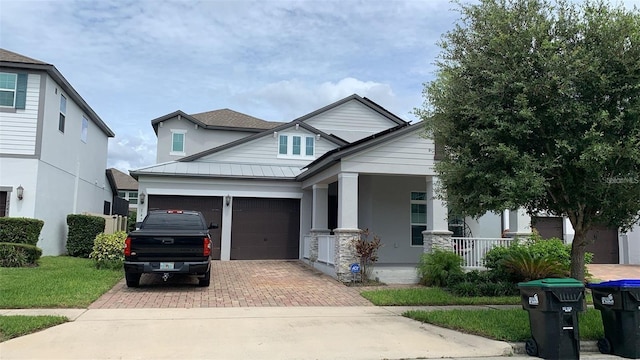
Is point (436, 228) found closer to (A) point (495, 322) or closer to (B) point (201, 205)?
(A) point (495, 322)

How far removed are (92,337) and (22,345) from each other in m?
0.88

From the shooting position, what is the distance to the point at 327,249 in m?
15.0

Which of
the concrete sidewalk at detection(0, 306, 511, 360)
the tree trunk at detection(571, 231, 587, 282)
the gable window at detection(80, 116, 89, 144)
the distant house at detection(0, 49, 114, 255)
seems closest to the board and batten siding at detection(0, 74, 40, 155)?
the distant house at detection(0, 49, 114, 255)

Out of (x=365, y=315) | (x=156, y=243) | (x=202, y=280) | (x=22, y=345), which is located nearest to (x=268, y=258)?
(x=202, y=280)

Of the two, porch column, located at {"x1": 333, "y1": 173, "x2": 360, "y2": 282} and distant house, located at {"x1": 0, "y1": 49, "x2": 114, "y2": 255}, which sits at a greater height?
distant house, located at {"x1": 0, "y1": 49, "x2": 114, "y2": 255}

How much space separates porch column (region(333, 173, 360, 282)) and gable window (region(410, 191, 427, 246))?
4.44 metres

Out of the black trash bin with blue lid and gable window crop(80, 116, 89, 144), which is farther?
gable window crop(80, 116, 89, 144)

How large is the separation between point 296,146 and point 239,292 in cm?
1109

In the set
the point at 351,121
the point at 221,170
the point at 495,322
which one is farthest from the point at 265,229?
the point at 495,322

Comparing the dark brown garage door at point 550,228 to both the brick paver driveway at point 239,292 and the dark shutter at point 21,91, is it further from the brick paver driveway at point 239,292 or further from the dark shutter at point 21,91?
the dark shutter at point 21,91

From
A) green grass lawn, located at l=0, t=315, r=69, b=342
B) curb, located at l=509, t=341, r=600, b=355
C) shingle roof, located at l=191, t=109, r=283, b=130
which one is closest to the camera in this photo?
green grass lawn, located at l=0, t=315, r=69, b=342

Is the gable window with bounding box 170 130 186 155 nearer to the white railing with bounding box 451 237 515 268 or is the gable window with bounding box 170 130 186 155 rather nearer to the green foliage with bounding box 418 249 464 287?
the white railing with bounding box 451 237 515 268

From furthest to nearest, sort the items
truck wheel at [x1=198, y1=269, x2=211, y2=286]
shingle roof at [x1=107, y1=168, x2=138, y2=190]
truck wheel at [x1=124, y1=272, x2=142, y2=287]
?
shingle roof at [x1=107, y1=168, x2=138, y2=190] → truck wheel at [x1=198, y1=269, x2=211, y2=286] → truck wheel at [x1=124, y1=272, x2=142, y2=287]

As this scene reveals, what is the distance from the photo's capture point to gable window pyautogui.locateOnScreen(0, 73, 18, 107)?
16.3 meters
